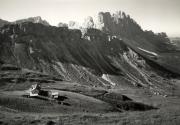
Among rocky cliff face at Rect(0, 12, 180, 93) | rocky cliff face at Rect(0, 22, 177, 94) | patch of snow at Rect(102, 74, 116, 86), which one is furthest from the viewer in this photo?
patch of snow at Rect(102, 74, 116, 86)

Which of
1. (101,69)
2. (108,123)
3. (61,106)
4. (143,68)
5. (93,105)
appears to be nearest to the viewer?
(108,123)

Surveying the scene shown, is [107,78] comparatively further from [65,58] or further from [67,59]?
[65,58]

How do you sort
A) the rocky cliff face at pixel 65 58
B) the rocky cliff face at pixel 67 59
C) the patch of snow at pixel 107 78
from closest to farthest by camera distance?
1. the rocky cliff face at pixel 65 58
2. the rocky cliff face at pixel 67 59
3. the patch of snow at pixel 107 78

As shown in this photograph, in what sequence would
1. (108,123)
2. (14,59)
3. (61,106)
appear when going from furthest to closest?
(14,59) < (61,106) < (108,123)

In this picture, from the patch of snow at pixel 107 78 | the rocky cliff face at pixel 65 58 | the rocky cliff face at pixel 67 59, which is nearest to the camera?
the rocky cliff face at pixel 65 58

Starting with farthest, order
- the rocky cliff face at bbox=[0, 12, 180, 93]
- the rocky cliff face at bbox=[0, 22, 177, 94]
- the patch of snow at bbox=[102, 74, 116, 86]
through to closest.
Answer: the patch of snow at bbox=[102, 74, 116, 86]
the rocky cliff face at bbox=[0, 12, 180, 93]
the rocky cliff face at bbox=[0, 22, 177, 94]

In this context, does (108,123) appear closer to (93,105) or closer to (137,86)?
(93,105)

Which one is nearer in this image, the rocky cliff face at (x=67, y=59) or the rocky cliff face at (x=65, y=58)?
the rocky cliff face at (x=65, y=58)

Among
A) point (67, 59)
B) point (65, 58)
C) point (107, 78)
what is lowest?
point (107, 78)

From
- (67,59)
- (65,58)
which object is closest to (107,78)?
(67,59)

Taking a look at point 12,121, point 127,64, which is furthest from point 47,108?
point 127,64

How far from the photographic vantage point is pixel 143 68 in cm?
19475

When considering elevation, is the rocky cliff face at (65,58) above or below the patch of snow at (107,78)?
above

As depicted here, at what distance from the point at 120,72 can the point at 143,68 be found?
25114 millimetres
